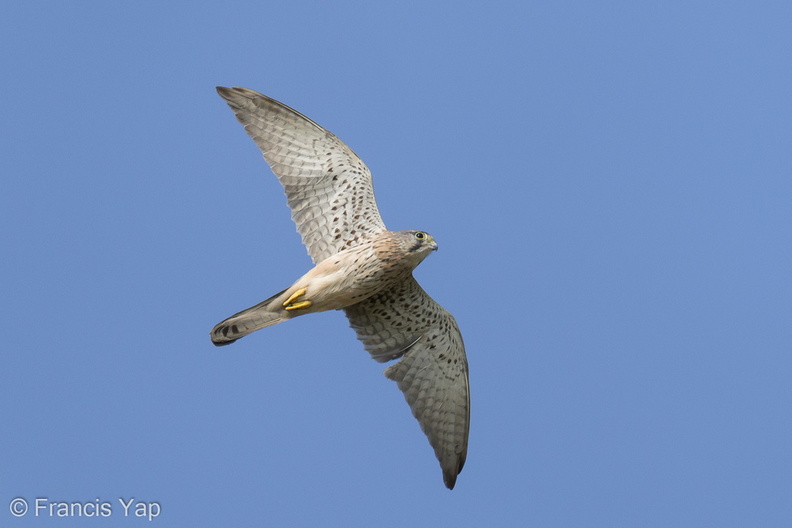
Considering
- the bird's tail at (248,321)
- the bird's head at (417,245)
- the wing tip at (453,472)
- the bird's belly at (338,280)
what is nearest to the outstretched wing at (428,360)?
the wing tip at (453,472)

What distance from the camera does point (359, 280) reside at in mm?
10109

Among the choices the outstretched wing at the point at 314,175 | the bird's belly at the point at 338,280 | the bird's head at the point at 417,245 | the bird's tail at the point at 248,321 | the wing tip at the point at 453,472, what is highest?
the outstretched wing at the point at 314,175

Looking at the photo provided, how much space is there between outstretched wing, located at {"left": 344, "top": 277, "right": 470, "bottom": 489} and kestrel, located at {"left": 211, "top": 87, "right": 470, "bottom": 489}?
1cm

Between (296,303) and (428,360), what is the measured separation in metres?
1.70

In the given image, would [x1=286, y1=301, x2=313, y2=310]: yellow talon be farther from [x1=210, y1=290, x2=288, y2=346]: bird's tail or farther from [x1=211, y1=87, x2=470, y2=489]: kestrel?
[x1=210, y1=290, x2=288, y2=346]: bird's tail

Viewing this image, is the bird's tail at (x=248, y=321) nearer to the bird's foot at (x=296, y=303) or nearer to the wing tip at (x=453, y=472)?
the bird's foot at (x=296, y=303)

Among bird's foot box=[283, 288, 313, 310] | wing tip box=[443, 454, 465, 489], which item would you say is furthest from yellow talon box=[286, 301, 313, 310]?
wing tip box=[443, 454, 465, 489]

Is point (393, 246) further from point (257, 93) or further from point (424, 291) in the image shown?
point (257, 93)

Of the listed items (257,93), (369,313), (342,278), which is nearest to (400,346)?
(369,313)

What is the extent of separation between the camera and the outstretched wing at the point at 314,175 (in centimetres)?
1045

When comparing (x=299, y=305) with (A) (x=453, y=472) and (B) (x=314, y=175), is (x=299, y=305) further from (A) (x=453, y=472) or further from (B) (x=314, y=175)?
(A) (x=453, y=472)

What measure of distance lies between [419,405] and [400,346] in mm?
655

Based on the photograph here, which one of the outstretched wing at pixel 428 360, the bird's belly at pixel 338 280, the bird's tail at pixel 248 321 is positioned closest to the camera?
the bird's tail at pixel 248 321

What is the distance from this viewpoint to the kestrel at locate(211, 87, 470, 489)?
10102mm
